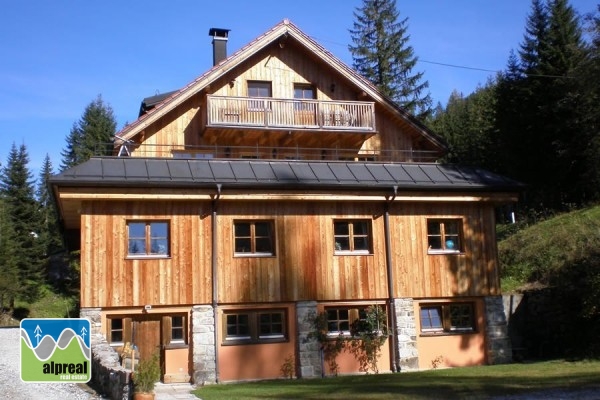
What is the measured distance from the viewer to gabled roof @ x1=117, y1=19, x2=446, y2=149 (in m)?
23.3

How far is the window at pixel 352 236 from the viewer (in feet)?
68.4

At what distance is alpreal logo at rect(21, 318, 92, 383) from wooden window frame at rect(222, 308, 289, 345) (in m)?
14.5

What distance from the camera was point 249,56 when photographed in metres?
25.0

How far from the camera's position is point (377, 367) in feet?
66.8

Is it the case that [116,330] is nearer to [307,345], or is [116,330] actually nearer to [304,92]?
[307,345]

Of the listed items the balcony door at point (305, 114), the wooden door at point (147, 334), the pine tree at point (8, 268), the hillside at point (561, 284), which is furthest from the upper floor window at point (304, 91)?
the pine tree at point (8, 268)

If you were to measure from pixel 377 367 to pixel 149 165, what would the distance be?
8706 mm

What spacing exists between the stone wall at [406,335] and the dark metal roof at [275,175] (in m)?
3.48

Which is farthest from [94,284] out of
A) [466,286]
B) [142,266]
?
[466,286]

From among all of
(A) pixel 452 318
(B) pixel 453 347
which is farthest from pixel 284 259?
(B) pixel 453 347

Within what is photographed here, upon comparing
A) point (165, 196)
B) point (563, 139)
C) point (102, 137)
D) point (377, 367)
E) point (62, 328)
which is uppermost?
point (102, 137)

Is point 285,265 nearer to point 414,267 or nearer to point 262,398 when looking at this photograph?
point 414,267

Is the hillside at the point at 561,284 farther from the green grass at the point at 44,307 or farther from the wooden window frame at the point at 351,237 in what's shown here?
the green grass at the point at 44,307

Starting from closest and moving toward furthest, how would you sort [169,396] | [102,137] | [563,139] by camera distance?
[169,396]
[563,139]
[102,137]
